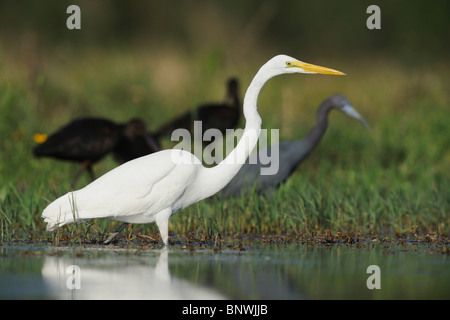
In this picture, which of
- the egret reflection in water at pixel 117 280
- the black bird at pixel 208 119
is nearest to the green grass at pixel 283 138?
the black bird at pixel 208 119

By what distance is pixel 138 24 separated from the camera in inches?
851

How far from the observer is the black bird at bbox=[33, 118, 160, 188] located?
28.9ft

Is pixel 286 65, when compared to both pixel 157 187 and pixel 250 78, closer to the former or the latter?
pixel 157 187

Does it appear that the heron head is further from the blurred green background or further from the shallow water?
the shallow water

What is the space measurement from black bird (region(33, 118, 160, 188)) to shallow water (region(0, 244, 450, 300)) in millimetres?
2871

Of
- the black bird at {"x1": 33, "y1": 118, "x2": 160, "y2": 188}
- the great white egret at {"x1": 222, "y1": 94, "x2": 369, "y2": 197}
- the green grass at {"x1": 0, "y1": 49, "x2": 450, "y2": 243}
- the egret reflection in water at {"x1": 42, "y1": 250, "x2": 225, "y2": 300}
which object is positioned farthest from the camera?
the black bird at {"x1": 33, "y1": 118, "x2": 160, "y2": 188}

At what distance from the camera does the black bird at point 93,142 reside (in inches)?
347

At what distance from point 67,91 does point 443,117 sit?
5.35 m

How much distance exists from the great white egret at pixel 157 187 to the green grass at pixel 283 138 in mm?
278

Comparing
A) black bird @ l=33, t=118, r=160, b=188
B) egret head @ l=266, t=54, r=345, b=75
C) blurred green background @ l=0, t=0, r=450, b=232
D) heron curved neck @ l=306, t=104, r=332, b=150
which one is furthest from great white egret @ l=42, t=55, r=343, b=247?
heron curved neck @ l=306, t=104, r=332, b=150

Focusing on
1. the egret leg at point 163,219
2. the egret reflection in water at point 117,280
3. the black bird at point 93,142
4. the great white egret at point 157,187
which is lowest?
the egret reflection in water at point 117,280

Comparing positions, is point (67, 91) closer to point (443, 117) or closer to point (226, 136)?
point (226, 136)

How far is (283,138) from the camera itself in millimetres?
10602

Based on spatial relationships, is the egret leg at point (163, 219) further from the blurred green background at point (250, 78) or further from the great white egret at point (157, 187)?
the blurred green background at point (250, 78)
